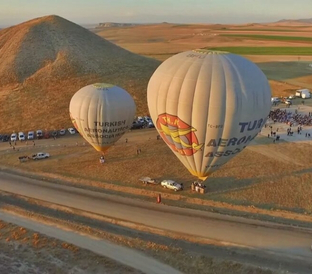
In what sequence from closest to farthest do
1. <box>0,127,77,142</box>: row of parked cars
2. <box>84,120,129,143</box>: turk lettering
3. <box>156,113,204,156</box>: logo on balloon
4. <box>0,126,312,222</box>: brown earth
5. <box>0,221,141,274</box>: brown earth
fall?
<box>0,221,141,274</box>: brown earth → <box>156,113,204,156</box>: logo on balloon → <box>0,126,312,222</box>: brown earth → <box>84,120,129,143</box>: turk lettering → <box>0,127,77,142</box>: row of parked cars

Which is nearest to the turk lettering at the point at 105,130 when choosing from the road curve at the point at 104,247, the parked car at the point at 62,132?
the road curve at the point at 104,247

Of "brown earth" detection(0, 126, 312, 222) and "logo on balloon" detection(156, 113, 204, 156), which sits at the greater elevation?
"logo on balloon" detection(156, 113, 204, 156)

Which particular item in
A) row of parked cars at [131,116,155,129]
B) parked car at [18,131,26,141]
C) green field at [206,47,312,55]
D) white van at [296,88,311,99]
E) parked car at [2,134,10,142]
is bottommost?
parked car at [2,134,10,142]

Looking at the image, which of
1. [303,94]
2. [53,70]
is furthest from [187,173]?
[53,70]

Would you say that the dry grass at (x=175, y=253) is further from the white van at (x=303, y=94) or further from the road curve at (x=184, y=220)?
the white van at (x=303, y=94)

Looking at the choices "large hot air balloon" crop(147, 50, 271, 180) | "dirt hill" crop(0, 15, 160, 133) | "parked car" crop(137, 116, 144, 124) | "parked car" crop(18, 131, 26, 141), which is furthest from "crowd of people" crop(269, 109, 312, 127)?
"parked car" crop(18, 131, 26, 141)

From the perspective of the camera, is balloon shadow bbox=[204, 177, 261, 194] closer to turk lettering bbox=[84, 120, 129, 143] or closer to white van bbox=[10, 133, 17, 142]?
turk lettering bbox=[84, 120, 129, 143]

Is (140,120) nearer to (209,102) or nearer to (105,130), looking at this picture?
(105,130)

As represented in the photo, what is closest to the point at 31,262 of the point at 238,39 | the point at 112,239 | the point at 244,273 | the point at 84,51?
the point at 112,239
